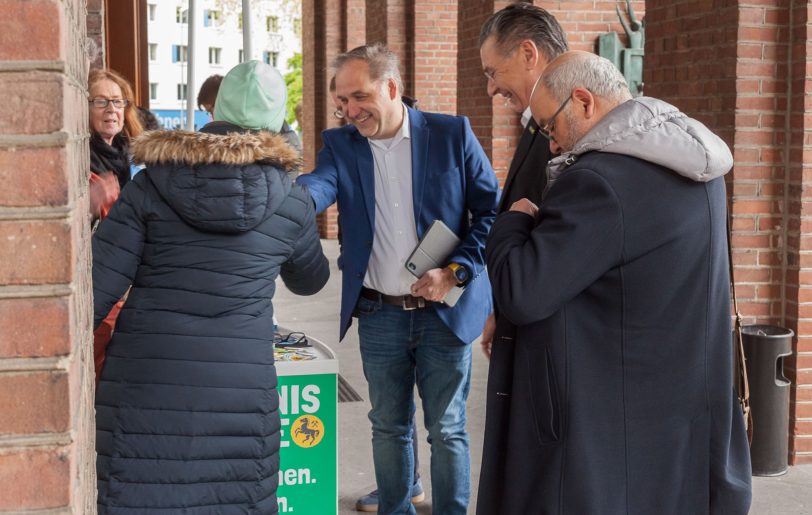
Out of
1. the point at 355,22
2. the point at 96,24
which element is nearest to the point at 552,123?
the point at 96,24

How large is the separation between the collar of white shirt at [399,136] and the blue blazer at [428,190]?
0.07 feet

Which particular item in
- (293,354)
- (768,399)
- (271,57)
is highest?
(271,57)

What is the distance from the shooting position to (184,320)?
279 centimetres

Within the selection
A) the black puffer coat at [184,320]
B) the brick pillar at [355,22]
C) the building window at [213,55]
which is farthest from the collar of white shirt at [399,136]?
the building window at [213,55]

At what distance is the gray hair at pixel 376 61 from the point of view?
366cm

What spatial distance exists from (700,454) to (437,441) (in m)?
1.56

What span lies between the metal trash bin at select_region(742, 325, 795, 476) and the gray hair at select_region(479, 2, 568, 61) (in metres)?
2.36

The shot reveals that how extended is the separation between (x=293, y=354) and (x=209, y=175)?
3.77 ft

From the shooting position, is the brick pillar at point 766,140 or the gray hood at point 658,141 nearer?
the gray hood at point 658,141

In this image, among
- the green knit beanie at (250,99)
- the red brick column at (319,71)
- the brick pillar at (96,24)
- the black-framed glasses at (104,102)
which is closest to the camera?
the green knit beanie at (250,99)

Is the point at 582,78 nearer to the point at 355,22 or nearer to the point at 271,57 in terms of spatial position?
the point at 355,22

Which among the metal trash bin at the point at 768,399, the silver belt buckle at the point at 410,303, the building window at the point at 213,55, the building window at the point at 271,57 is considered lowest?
the metal trash bin at the point at 768,399

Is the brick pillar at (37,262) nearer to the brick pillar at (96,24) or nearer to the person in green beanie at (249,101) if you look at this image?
the person in green beanie at (249,101)

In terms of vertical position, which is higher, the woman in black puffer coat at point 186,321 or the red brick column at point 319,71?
the red brick column at point 319,71
